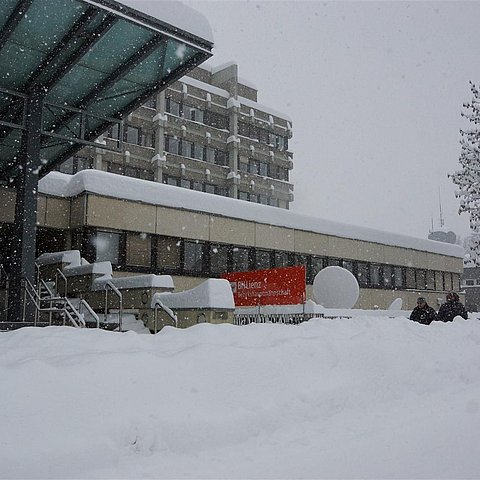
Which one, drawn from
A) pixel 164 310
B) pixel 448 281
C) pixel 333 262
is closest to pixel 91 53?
pixel 164 310

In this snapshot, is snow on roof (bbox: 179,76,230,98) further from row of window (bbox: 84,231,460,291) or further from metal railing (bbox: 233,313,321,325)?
metal railing (bbox: 233,313,321,325)

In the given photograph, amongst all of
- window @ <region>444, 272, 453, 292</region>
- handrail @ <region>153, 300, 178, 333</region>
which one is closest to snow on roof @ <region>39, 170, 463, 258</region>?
handrail @ <region>153, 300, 178, 333</region>

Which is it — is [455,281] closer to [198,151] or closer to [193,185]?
[193,185]

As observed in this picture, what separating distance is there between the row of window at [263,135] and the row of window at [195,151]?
3.86 m

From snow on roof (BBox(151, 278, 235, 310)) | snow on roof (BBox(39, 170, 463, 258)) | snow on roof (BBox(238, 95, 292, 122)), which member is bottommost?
snow on roof (BBox(151, 278, 235, 310))

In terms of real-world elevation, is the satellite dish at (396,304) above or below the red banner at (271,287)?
below

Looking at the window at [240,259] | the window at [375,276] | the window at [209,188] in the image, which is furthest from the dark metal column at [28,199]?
the window at [209,188]

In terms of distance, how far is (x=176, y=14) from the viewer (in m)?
11.5

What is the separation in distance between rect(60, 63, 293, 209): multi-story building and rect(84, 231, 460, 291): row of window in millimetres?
18409

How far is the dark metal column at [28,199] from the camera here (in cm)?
1274

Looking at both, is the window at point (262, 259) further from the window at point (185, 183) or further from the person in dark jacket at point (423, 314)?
the window at point (185, 183)

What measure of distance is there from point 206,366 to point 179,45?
8316 mm

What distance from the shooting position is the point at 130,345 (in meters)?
7.03

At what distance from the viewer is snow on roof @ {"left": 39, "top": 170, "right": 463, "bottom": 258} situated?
17734 mm
